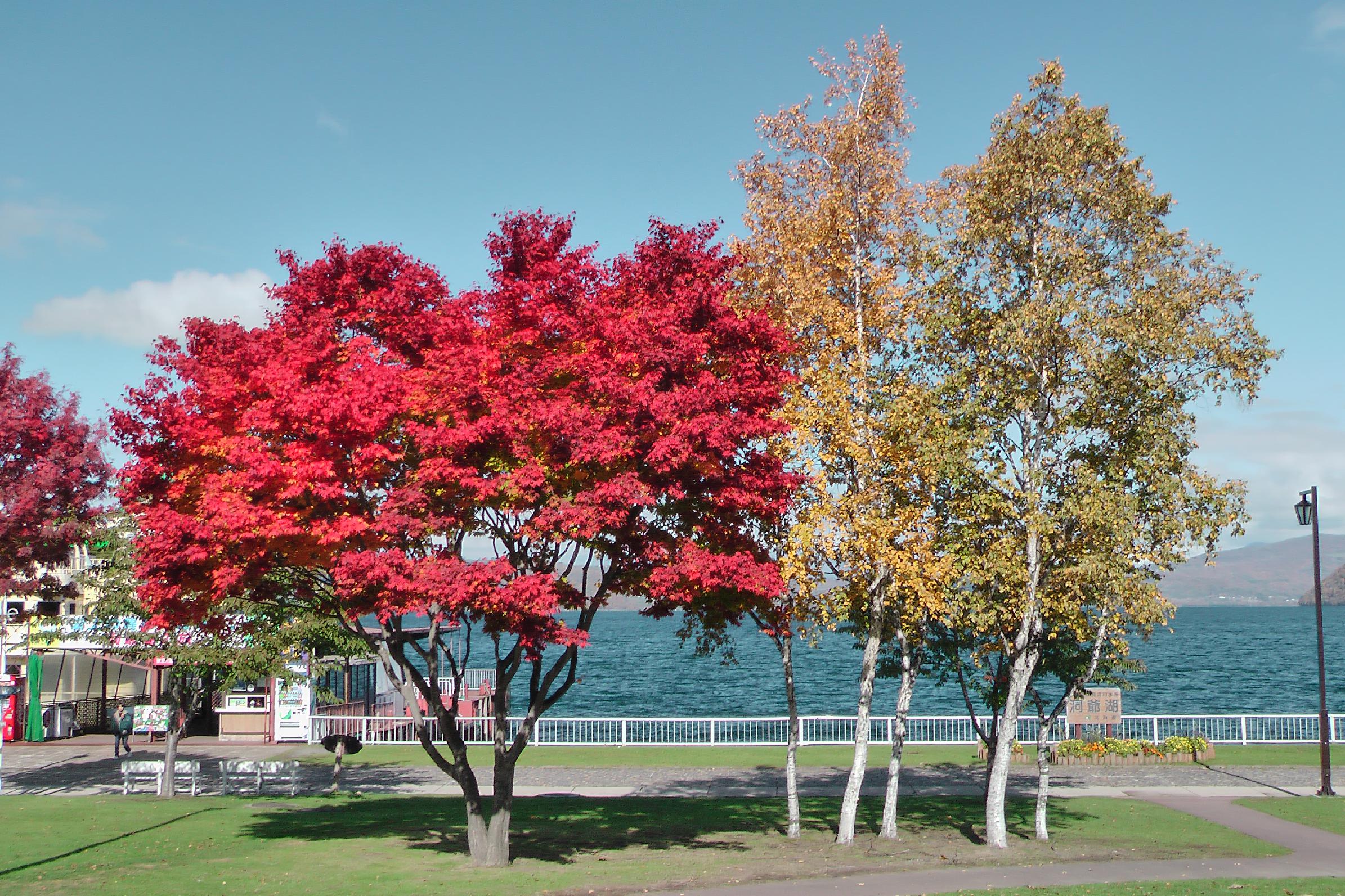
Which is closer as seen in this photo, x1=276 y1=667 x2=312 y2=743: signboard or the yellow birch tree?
the yellow birch tree

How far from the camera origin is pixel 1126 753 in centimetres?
2698

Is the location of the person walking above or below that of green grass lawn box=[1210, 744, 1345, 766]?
above

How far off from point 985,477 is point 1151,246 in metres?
4.40

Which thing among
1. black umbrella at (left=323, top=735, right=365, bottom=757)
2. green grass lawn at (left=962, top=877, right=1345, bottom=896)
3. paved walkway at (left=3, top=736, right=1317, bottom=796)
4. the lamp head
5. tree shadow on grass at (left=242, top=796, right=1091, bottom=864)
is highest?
the lamp head

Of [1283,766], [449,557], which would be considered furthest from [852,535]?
[1283,766]

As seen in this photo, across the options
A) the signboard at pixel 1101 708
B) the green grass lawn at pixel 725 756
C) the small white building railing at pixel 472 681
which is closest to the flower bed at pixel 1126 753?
the green grass lawn at pixel 725 756

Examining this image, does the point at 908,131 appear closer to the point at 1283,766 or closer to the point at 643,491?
the point at 643,491

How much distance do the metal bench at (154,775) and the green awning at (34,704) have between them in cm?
1020

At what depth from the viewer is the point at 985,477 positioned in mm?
16766

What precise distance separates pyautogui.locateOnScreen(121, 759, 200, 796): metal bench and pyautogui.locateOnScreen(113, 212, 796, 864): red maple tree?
848 cm

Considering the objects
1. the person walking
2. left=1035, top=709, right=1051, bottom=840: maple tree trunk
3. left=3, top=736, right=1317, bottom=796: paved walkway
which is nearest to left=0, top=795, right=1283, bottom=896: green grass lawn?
left=1035, top=709, right=1051, bottom=840: maple tree trunk

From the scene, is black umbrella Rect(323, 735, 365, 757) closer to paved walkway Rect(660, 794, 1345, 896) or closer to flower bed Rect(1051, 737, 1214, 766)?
paved walkway Rect(660, 794, 1345, 896)

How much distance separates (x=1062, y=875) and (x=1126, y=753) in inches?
547

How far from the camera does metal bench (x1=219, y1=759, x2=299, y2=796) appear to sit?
23062mm
